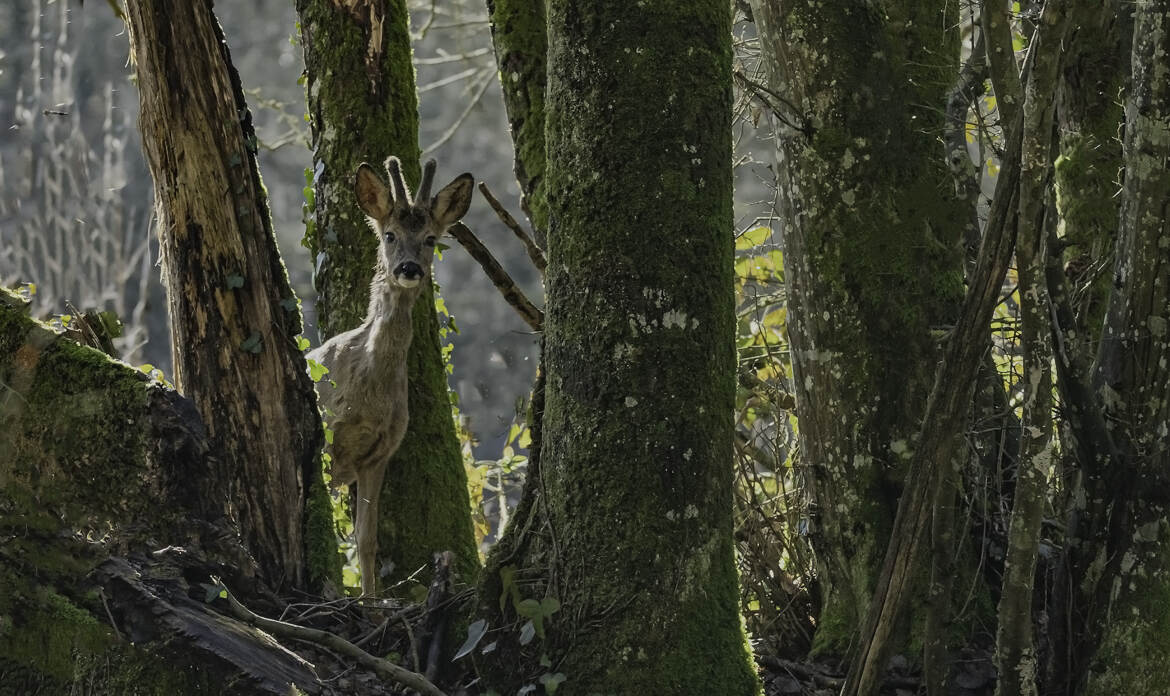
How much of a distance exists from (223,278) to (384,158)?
2356mm

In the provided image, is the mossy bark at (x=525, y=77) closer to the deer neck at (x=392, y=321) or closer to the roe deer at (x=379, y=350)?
the roe deer at (x=379, y=350)

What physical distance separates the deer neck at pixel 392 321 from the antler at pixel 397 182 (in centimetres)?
45

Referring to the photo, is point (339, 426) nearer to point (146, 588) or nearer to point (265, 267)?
point (265, 267)

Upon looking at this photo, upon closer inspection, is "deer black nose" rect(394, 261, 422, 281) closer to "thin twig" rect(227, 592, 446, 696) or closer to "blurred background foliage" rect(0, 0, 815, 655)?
"blurred background foliage" rect(0, 0, 815, 655)

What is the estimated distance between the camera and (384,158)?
7406 mm

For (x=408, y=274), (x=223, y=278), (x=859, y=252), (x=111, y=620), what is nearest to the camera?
(x=111, y=620)

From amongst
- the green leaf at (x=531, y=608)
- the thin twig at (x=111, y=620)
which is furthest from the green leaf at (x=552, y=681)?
the thin twig at (x=111, y=620)

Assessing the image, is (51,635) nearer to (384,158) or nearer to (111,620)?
(111,620)

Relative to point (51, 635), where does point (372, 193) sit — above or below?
above

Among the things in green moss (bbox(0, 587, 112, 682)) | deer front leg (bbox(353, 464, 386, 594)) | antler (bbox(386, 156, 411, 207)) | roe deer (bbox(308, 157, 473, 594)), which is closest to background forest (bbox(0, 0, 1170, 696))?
green moss (bbox(0, 587, 112, 682))

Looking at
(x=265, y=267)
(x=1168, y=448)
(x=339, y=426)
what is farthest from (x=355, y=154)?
(x=1168, y=448)

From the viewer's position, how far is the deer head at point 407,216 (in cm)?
733

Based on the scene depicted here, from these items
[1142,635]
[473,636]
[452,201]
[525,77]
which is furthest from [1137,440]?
[452,201]

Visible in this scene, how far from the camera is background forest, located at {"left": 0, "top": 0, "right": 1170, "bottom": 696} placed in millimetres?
4051
